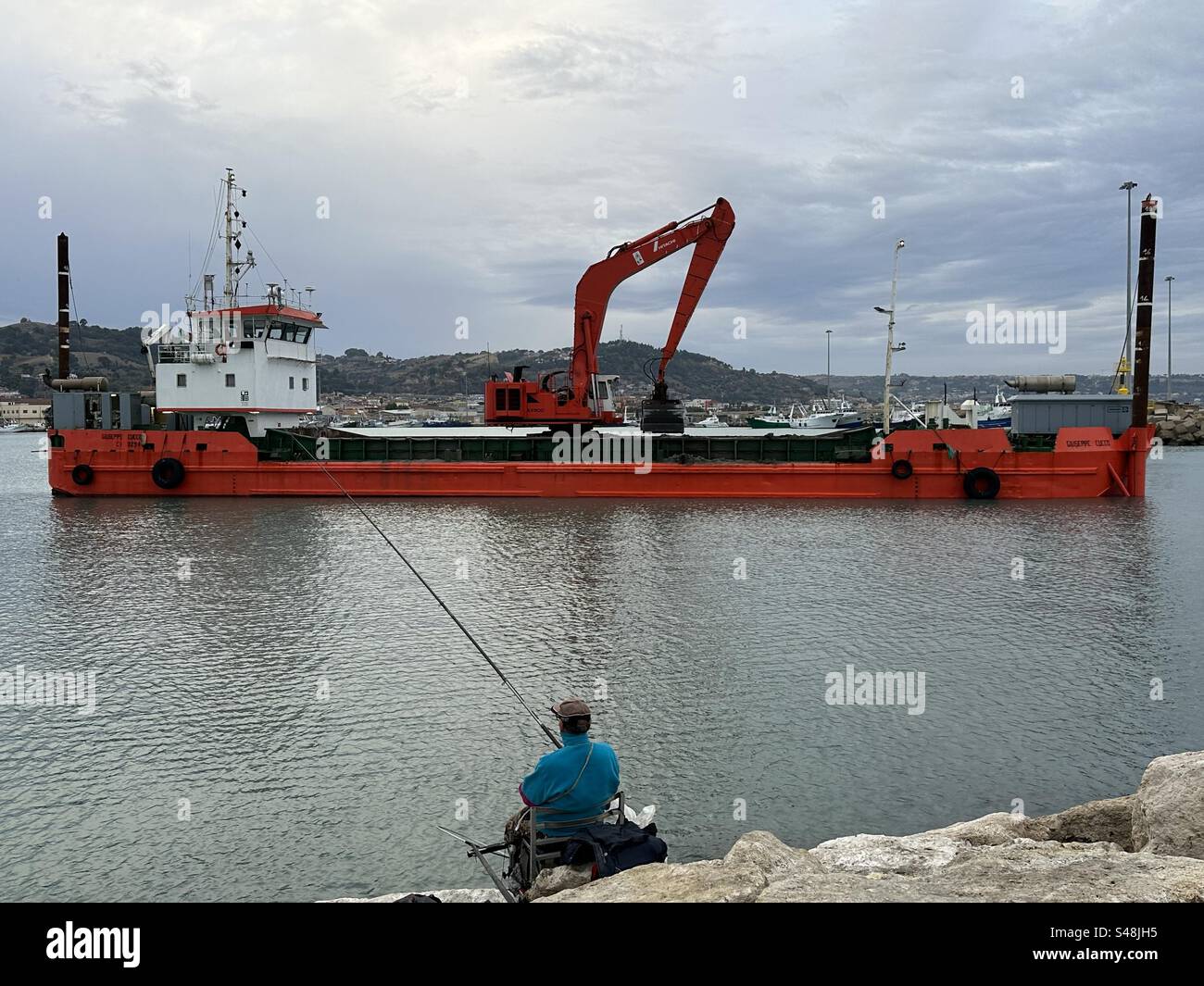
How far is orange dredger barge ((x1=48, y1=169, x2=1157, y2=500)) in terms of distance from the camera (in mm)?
27094

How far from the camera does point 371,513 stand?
83.7ft

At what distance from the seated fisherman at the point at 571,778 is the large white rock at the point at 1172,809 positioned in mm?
3029

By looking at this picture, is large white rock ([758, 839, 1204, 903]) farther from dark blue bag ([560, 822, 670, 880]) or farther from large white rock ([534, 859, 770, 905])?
dark blue bag ([560, 822, 670, 880])

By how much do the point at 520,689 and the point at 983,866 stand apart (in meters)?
6.36

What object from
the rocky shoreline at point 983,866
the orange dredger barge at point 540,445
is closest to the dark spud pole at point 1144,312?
the orange dredger barge at point 540,445

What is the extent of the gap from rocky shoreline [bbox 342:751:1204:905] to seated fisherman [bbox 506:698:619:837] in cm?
36

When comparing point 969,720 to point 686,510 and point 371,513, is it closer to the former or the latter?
point 686,510

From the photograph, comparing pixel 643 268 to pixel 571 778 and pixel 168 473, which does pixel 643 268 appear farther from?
pixel 571 778

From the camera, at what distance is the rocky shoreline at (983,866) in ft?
12.9

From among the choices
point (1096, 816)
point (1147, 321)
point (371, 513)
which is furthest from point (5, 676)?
point (1147, 321)

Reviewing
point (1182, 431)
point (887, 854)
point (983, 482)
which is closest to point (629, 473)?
point (983, 482)

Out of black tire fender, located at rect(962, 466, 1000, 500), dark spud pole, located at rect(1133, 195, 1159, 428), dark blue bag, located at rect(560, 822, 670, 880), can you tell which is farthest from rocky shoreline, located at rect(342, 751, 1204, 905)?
dark spud pole, located at rect(1133, 195, 1159, 428)

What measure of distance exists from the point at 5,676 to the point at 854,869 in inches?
404

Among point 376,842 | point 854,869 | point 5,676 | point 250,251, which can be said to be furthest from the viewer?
point 250,251
